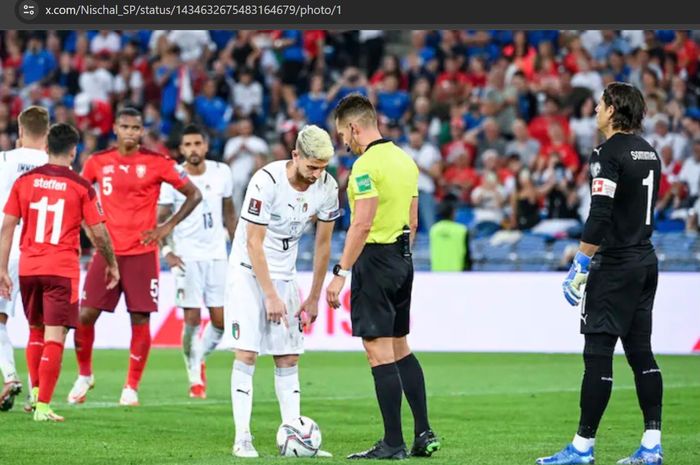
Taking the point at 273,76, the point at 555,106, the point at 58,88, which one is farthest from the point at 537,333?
the point at 58,88

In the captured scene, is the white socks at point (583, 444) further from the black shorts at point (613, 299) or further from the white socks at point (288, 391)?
the white socks at point (288, 391)

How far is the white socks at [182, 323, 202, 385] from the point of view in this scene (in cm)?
1260

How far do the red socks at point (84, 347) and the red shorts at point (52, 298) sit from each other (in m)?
1.50

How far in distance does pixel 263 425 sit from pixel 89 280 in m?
2.56

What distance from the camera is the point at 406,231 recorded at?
799 centimetres

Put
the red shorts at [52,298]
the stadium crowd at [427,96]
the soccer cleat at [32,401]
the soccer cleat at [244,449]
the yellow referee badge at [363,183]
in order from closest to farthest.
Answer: the yellow referee badge at [363,183]
the soccer cleat at [244,449]
the red shorts at [52,298]
the soccer cleat at [32,401]
the stadium crowd at [427,96]

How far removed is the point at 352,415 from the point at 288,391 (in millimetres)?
2821

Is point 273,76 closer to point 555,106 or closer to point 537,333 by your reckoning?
point 555,106

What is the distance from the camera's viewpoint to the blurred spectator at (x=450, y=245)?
19.0 meters

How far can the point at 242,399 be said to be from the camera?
8.05 m

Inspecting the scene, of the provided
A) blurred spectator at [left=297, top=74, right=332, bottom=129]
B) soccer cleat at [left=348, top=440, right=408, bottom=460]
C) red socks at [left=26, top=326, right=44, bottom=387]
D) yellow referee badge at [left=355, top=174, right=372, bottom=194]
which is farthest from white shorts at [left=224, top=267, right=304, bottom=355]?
blurred spectator at [left=297, top=74, right=332, bottom=129]

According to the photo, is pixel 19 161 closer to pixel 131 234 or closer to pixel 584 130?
pixel 131 234

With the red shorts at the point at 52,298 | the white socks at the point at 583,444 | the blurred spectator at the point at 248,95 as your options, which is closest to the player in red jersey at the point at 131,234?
the red shorts at the point at 52,298
